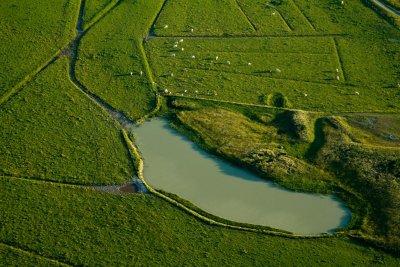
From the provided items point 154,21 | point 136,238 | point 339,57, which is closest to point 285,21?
point 339,57

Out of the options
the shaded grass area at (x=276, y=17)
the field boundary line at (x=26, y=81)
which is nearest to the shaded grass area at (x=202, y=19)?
the shaded grass area at (x=276, y=17)

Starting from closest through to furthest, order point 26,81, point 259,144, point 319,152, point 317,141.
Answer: point 319,152 → point 259,144 → point 317,141 → point 26,81

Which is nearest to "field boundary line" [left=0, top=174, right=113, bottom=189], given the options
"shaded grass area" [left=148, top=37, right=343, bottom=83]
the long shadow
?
"shaded grass area" [left=148, top=37, right=343, bottom=83]

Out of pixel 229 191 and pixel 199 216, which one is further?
pixel 229 191

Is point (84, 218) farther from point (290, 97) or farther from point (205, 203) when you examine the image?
point (290, 97)

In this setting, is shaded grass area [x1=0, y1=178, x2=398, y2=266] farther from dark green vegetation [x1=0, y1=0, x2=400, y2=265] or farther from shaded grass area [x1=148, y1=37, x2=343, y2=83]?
shaded grass area [x1=148, y1=37, x2=343, y2=83]

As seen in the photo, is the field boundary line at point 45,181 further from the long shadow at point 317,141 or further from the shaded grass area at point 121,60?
the long shadow at point 317,141

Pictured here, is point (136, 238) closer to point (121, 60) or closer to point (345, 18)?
point (121, 60)
